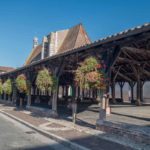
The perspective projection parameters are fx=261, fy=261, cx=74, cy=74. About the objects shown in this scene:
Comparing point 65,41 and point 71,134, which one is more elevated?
point 65,41

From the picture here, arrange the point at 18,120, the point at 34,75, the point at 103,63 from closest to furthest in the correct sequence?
the point at 103,63 < the point at 18,120 < the point at 34,75

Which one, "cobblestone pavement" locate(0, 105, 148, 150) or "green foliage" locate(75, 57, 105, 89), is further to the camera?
"green foliage" locate(75, 57, 105, 89)

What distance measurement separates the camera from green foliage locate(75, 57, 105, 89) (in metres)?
10.4

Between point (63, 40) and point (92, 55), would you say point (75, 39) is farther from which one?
point (92, 55)

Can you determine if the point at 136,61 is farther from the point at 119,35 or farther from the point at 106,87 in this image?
the point at 119,35

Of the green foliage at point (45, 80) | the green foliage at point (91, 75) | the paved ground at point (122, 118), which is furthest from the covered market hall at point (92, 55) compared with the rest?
the paved ground at point (122, 118)

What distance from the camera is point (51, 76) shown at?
15070mm

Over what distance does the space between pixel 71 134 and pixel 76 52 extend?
4129 millimetres

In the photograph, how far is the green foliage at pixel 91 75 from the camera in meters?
10.4

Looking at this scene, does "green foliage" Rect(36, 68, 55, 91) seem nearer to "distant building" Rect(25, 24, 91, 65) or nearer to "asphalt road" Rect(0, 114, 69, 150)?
"asphalt road" Rect(0, 114, 69, 150)

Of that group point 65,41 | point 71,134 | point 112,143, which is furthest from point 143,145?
point 65,41

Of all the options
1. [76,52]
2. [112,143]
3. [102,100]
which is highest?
[76,52]

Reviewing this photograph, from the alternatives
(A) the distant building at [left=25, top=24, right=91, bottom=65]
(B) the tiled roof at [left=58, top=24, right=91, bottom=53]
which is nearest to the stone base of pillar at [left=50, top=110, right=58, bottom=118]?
(B) the tiled roof at [left=58, top=24, right=91, bottom=53]

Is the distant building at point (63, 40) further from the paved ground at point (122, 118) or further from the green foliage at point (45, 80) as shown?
the green foliage at point (45, 80)
